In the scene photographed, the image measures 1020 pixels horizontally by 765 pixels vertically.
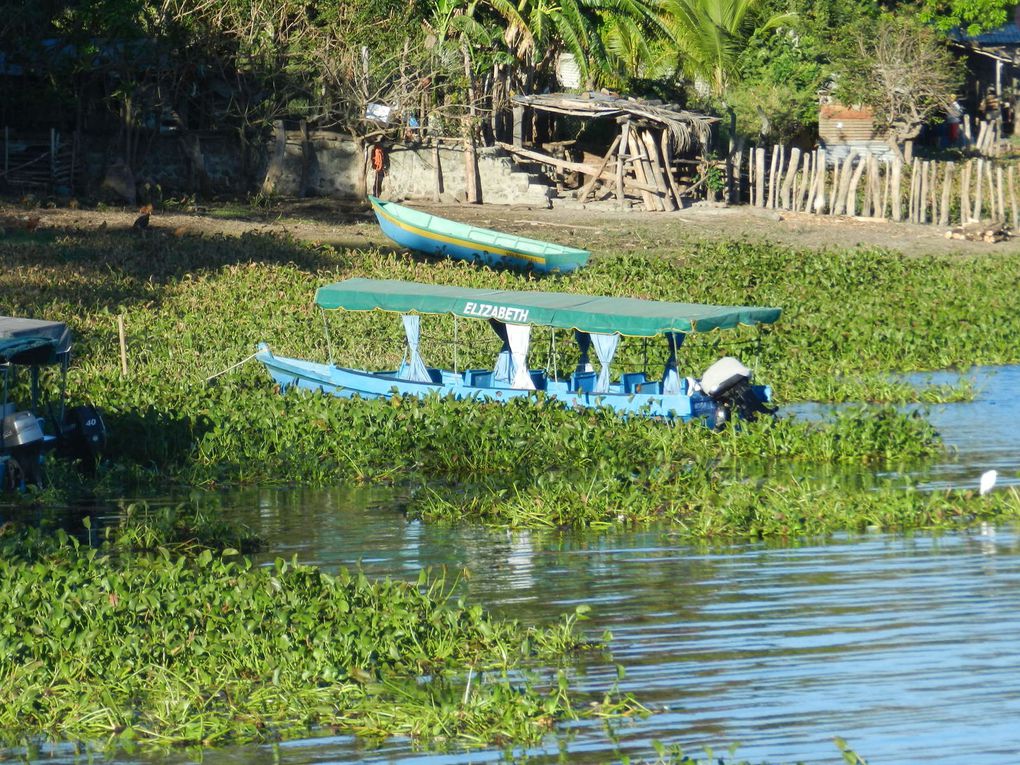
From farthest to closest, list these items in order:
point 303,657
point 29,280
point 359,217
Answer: point 359,217
point 29,280
point 303,657

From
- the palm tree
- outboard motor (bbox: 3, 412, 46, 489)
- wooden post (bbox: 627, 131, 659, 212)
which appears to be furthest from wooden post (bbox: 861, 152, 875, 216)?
outboard motor (bbox: 3, 412, 46, 489)

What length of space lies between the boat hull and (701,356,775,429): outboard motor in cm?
16

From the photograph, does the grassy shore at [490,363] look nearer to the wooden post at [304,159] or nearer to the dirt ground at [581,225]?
the dirt ground at [581,225]

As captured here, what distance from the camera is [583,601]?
11.0 meters

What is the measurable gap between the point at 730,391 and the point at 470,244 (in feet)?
43.3

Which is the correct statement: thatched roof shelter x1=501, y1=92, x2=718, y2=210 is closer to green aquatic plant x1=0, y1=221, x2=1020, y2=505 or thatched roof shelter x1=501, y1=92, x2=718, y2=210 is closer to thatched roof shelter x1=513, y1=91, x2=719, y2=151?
thatched roof shelter x1=513, y1=91, x2=719, y2=151

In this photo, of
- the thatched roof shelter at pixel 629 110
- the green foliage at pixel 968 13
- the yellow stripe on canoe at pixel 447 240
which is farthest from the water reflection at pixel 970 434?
the green foliage at pixel 968 13

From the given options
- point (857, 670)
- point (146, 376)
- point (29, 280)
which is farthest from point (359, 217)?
point (857, 670)

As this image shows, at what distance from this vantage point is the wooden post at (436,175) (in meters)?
35.7

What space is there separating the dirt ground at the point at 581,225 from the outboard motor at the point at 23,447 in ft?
48.8

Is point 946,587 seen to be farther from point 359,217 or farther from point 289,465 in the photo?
point 359,217

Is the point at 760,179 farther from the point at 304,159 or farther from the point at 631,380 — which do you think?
the point at 631,380

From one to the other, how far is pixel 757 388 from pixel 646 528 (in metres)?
4.18

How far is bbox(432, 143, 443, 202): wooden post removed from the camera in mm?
35719
